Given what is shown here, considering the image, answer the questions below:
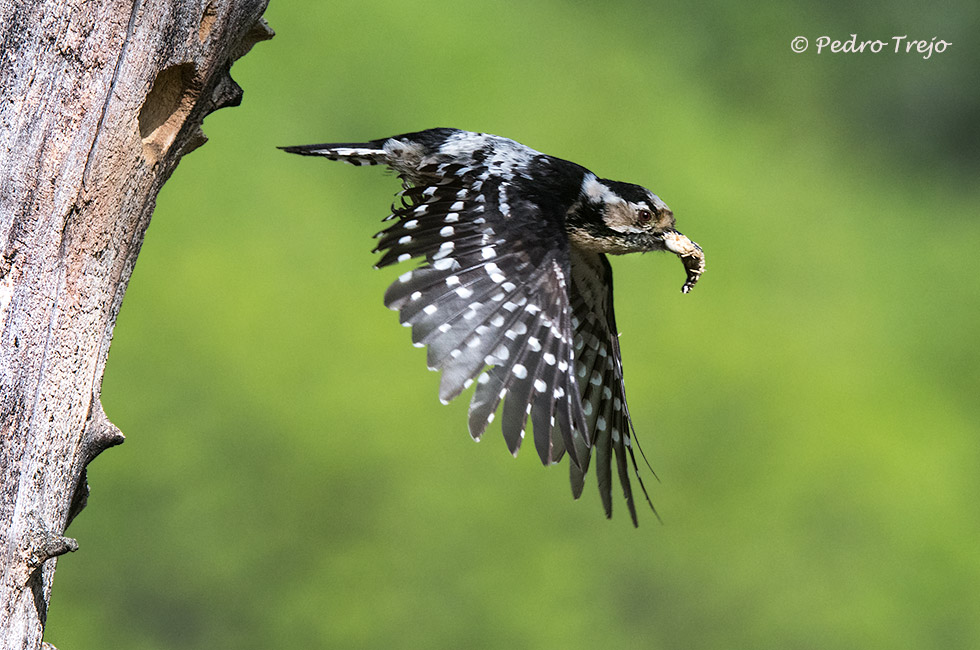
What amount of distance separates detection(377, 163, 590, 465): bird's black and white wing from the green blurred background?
599 cm

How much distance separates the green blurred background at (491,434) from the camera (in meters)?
9.05

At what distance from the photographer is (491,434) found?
9.08m

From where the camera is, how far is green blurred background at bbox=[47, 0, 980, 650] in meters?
9.05

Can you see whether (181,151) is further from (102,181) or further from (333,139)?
(333,139)

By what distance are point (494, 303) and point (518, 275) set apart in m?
0.12

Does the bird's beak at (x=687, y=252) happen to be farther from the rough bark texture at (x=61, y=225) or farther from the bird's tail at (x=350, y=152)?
the rough bark texture at (x=61, y=225)

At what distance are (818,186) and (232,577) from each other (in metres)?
7.48

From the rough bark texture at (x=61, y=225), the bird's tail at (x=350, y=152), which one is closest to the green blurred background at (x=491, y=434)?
the bird's tail at (x=350, y=152)

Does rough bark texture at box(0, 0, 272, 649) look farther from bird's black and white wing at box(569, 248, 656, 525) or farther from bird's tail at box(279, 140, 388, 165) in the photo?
bird's black and white wing at box(569, 248, 656, 525)

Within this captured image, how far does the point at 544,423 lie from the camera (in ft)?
9.74

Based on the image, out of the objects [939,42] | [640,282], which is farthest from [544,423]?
[939,42]

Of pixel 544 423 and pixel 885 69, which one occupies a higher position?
pixel 885 69

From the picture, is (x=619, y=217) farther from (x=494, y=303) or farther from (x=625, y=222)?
(x=494, y=303)

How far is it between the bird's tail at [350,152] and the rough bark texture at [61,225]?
102 cm
